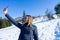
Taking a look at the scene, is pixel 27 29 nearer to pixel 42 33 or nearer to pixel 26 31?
pixel 26 31

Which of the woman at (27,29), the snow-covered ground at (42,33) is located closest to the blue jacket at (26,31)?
the woman at (27,29)

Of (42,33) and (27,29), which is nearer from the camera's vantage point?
(27,29)

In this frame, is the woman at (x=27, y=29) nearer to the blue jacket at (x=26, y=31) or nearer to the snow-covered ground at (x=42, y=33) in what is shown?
the blue jacket at (x=26, y=31)

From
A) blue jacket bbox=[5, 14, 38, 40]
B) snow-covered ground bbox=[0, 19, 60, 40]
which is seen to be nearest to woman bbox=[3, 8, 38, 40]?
blue jacket bbox=[5, 14, 38, 40]

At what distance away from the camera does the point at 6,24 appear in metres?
19.6

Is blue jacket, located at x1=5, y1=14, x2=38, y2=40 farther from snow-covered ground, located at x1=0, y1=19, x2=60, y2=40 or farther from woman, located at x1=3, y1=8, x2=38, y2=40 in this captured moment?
snow-covered ground, located at x1=0, y1=19, x2=60, y2=40

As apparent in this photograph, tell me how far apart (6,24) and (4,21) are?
724 millimetres

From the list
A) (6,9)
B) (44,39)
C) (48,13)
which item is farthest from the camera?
(48,13)

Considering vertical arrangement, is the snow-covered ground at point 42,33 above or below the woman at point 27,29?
below

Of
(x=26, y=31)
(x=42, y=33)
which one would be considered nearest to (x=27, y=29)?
(x=26, y=31)

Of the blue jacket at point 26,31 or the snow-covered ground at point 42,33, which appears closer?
the blue jacket at point 26,31

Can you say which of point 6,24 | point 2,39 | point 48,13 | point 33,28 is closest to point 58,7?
point 48,13

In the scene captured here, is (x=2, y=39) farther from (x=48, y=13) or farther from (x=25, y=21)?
(x=48, y=13)

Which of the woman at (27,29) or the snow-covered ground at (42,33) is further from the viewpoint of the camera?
the snow-covered ground at (42,33)
